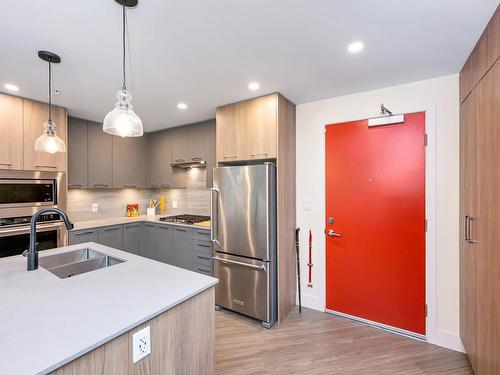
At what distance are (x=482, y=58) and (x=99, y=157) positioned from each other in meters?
4.31

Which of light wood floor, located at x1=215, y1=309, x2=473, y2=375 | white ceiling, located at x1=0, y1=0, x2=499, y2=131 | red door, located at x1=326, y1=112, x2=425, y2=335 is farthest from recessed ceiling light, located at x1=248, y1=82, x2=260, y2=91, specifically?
light wood floor, located at x1=215, y1=309, x2=473, y2=375

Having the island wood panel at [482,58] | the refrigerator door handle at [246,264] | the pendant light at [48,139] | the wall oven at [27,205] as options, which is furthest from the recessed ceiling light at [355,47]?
the wall oven at [27,205]

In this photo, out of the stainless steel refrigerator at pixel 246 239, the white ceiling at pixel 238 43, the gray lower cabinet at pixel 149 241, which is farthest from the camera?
the gray lower cabinet at pixel 149 241

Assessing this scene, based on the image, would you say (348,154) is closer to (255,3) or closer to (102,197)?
A: (255,3)

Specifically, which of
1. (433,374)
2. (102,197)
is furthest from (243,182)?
(102,197)

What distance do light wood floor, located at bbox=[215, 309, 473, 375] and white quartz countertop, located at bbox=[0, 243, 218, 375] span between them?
3.70 feet

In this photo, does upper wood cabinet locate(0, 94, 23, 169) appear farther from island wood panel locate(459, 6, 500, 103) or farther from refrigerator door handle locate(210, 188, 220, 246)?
island wood panel locate(459, 6, 500, 103)

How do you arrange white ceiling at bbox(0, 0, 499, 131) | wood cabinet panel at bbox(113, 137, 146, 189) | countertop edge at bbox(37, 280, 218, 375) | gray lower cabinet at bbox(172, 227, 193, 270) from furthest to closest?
wood cabinet panel at bbox(113, 137, 146, 189)
gray lower cabinet at bbox(172, 227, 193, 270)
white ceiling at bbox(0, 0, 499, 131)
countertop edge at bbox(37, 280, 218, 375)

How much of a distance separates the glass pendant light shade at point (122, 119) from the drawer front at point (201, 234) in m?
1.84

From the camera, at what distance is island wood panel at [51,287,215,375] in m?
0.82

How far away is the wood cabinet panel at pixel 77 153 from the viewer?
3.26 meters

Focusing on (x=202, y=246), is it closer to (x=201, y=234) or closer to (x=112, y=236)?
(x=201, y=234)

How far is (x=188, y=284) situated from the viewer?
125cm

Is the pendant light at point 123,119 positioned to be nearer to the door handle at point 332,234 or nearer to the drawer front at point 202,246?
the drawer front at point 202,246
